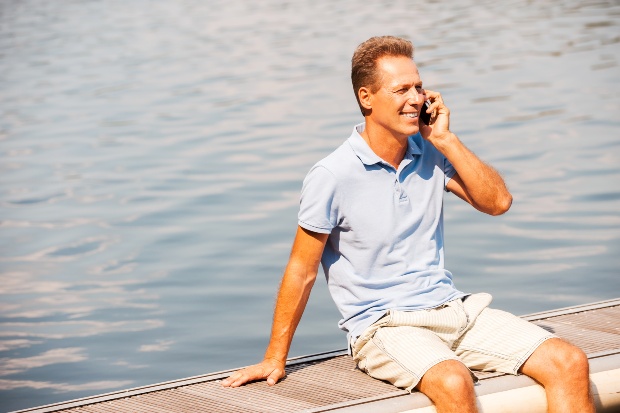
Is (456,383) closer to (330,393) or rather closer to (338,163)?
(330,393)

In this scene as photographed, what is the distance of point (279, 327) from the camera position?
16.4 feet

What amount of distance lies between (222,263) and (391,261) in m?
4.99

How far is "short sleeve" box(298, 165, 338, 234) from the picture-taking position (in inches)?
192

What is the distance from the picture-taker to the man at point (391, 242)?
4.88m

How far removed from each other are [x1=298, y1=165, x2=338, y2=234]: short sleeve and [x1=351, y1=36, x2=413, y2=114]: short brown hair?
1.32ft

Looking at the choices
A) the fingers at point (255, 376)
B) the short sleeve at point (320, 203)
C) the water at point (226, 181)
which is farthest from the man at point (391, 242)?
the water at point (226, 181)

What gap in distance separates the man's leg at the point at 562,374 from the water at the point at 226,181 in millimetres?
3265

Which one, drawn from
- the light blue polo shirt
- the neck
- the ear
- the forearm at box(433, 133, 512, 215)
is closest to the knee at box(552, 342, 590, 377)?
the light blue polo shirt

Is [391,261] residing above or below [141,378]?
above

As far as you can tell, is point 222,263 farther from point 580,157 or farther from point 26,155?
point 26,155

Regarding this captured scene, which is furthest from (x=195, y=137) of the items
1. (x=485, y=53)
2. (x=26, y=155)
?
(x=485, y=53)

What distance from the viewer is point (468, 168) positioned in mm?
5008

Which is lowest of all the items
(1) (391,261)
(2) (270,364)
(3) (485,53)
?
(3) (485,53)

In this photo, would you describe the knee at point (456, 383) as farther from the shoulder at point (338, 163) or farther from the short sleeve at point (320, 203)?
the shoulder at point (338, 163)
